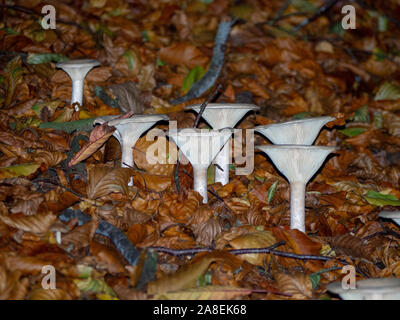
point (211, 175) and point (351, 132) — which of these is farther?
point (351, 132)

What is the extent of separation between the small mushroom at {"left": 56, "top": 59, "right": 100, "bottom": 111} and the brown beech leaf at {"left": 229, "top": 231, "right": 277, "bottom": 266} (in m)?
2.32

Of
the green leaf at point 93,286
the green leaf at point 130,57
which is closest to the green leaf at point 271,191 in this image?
the green leaf at point 93,286

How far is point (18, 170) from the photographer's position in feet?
12.0

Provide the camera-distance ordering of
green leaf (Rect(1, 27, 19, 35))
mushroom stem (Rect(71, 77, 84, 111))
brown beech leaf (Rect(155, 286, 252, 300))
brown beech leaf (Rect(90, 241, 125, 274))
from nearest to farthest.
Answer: brown beech leaf (Rect(155, 286, 252, 300)) → brown beech leaf (Rect(90, 241, 125, 274)) → mushroom stem (Rect(71, 77, 84, 111)) → green leaf (Rect(1, 27, 19, 35))

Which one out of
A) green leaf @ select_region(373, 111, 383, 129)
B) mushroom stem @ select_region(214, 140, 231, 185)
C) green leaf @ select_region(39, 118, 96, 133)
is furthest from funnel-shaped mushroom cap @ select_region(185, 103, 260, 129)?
green leaf @ select_region(373, 111, 383, 129)

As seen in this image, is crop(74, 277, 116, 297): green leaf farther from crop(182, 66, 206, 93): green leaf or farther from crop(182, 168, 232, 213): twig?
crop(182, 66, 206, 93): green leaf

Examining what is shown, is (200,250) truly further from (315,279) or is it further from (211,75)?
(211,75)

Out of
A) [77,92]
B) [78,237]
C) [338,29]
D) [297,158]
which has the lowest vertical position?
[78,237]

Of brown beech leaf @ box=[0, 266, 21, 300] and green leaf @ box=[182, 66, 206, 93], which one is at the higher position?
green leaf @ box=[182, 66, 206, 93]

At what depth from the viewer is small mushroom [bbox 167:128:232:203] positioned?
3457mm

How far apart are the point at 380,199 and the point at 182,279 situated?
2445mm

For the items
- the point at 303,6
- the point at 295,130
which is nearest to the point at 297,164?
the point at 295,130

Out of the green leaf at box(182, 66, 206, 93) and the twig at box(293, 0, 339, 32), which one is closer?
the green leaf at box(182, 66, 206, 93)

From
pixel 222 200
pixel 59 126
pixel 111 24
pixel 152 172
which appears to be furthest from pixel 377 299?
pixel 111 24
